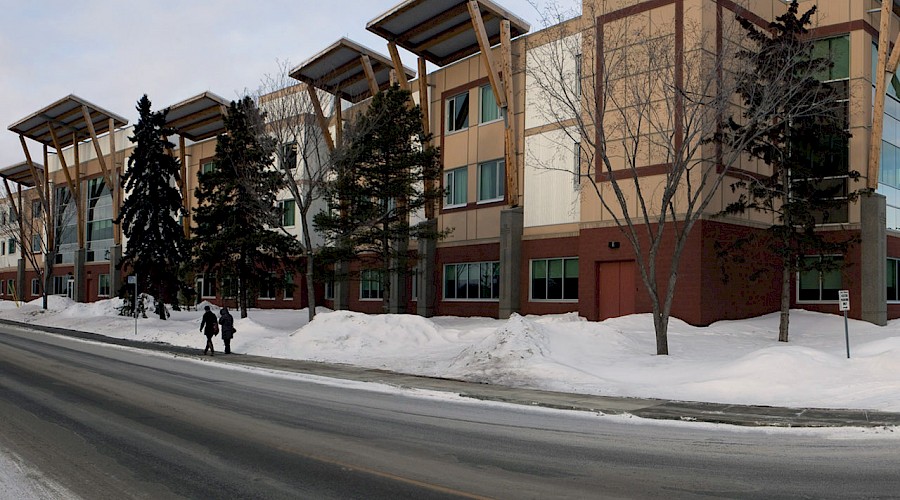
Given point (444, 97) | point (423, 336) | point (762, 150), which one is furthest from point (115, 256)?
point (762, 150)

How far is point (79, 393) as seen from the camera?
1449 cm

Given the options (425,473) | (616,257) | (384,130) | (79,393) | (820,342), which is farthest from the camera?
(384,130)

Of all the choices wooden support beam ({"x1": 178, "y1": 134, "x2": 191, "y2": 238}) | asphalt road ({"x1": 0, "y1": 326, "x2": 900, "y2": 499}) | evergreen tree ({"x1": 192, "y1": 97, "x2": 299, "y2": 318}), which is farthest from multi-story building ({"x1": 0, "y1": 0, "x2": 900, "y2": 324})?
wooden support beam ({"x1": 178, "y1": 134, "x2": 191, "y2": 238})

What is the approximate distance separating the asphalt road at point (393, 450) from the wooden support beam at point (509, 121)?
63.5 ft

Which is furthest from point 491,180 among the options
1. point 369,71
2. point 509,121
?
point 369,71

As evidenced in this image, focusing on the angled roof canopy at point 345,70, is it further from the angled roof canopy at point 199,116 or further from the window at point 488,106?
the angled roof canopy at point 199,116

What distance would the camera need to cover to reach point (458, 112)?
38312 millimetres

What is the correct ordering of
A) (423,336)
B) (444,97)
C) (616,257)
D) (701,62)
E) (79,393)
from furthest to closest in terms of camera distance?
(444,97), (616,257), (423,336), (701,62), (79,393)

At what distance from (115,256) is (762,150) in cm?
5305

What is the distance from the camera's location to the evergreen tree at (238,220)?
118 ft

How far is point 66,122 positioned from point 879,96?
62.1 meters

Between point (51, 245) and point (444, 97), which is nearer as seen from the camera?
point (444, 97)

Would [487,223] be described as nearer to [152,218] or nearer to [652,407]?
[152,218]

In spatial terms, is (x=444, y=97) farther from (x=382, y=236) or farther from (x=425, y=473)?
(x=425, y=473)
